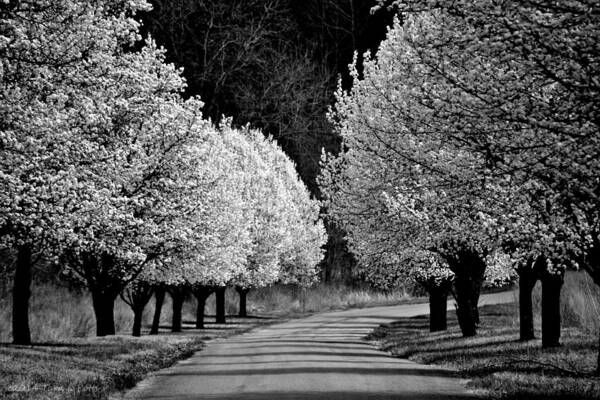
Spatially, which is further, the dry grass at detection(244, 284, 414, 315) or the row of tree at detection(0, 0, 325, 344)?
the dry grass at detection(244, 284, 414, 315)

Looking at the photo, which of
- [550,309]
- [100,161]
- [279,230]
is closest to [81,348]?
[100,161]

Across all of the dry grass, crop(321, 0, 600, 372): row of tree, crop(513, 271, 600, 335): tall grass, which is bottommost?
the dry grass

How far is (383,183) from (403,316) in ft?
88.7

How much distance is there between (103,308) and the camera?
107ft

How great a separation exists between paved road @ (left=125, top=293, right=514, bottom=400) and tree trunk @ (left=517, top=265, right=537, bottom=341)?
4453 millimetres

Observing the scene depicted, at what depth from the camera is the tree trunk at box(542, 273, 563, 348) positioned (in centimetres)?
2369

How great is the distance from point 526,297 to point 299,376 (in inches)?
388

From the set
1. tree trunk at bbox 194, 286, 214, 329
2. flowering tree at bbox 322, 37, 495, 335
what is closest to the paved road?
flowering tree at bbox 322, 37, 495, 335

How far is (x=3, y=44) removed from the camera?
15109 mm

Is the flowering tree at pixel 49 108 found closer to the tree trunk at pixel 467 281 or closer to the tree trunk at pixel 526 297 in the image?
the tree trunk at pixel 526 297

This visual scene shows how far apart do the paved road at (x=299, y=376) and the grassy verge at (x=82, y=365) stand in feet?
2.29

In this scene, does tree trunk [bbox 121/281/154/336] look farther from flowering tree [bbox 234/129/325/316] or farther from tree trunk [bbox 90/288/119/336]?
flowering tree [bbox 234/129/325/316]

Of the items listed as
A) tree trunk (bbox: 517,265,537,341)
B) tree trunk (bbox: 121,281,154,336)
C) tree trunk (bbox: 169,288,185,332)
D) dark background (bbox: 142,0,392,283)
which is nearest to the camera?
tree trunk (bbox: 517,265,537,341)

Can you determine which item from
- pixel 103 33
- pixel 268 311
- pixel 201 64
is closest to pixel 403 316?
pixel 268 311
